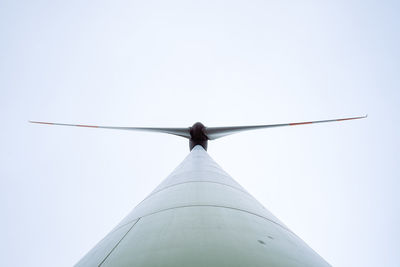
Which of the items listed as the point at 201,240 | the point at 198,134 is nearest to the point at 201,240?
the point at 201,240

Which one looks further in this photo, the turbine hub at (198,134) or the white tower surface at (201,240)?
the turbine hub at (198,134)

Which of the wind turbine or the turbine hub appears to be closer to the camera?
the wind turbine

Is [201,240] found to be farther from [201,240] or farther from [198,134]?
[198,134]

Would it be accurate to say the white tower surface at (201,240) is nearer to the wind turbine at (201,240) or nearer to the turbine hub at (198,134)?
the wind turbine at (201,240)

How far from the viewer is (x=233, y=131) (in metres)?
12.0

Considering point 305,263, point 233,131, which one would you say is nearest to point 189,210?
point 305,263

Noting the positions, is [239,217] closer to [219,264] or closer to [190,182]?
[219,264]

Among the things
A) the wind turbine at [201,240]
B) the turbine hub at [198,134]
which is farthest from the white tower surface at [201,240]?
the turbine hub at [198,134]

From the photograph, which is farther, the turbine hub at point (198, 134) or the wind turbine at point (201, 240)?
the turbine hub at point (198, 134)

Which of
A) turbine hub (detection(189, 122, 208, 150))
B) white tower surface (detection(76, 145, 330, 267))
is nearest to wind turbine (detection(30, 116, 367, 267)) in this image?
white tower surface (detection(76, 145, 330, 267))

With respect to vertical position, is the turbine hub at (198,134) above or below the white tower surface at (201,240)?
above

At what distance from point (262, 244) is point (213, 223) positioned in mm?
421

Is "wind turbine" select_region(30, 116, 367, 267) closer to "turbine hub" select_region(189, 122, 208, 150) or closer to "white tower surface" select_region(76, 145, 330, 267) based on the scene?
"white tower surface" select_region(76, 145, 330, 267)

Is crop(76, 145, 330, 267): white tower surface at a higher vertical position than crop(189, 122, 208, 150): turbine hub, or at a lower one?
lower
